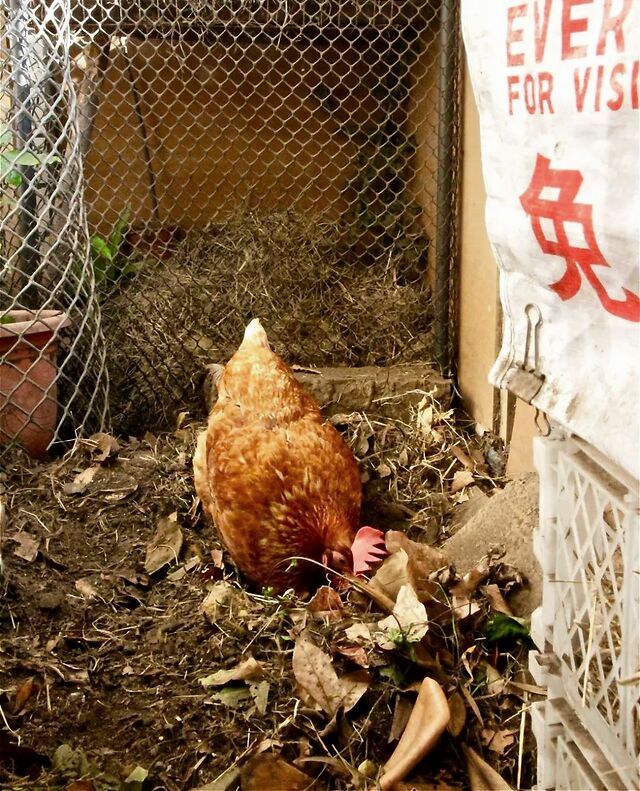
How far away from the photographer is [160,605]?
2488 millimetres

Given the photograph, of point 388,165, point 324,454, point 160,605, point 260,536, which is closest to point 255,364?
point 324,454

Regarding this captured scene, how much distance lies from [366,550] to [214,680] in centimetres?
68

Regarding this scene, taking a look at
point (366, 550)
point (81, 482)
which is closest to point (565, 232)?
point (366, 550)

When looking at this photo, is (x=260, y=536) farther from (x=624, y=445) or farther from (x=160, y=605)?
(x=624, y=445)

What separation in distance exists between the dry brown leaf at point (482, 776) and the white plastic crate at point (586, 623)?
0.20m

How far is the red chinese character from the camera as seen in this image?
3.47 ft

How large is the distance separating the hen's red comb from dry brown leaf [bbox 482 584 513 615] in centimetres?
A: 42

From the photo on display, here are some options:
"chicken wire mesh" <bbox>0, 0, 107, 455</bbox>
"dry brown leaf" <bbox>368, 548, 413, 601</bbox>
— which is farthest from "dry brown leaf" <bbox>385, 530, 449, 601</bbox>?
"chicken wire mesh" <bbox>0, 0, 107, 455</bbox>

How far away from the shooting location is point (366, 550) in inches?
97.4

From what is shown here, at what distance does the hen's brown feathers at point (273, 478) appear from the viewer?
262cm

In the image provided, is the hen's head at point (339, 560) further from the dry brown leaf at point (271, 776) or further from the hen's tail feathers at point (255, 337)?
the hen's tail feathers at point (255, 337)

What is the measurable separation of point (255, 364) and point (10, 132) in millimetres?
1306

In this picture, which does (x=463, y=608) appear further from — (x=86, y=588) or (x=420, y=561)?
(x=86, y=588)

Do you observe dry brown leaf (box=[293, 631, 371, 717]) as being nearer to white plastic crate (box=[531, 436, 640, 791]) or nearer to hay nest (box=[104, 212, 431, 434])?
white plastic crate (box=[531, 436, 640, 791])
